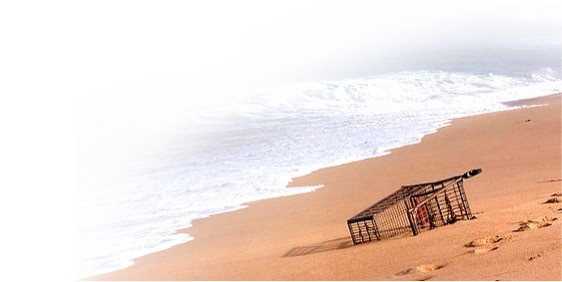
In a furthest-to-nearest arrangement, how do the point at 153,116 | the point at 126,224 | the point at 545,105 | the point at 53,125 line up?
the point at 153,116
the point at 53,125
the point at 545,105
the point at 126,224

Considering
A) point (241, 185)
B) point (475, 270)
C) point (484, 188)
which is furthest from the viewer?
point (241, 185)

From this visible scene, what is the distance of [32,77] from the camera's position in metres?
39.1

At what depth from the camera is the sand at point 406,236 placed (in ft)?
25.4

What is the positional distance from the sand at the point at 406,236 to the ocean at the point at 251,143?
1.06m

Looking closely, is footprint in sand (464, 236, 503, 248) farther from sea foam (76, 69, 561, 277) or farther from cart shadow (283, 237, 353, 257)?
sea foam (76, 69, 561, 277)

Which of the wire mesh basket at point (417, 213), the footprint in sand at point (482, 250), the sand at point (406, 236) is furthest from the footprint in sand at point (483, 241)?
the wire mesh basket at point (417, 213)

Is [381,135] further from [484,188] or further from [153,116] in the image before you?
[153,116]

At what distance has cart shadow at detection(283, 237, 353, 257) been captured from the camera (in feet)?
34.5

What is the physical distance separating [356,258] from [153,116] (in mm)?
40373

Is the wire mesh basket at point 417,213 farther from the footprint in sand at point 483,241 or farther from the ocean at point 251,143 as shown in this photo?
the ocean at point 251,143

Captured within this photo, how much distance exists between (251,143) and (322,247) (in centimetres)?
1802

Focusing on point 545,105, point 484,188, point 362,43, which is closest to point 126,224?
point 484,188

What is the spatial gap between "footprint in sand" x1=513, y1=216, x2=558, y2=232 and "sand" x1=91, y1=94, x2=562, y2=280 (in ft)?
0.05

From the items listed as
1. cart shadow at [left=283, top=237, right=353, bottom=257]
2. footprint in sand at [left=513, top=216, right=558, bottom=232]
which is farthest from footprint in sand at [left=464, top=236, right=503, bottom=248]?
cart shadow at [left=283, top=237, right=353, bottom=257]
